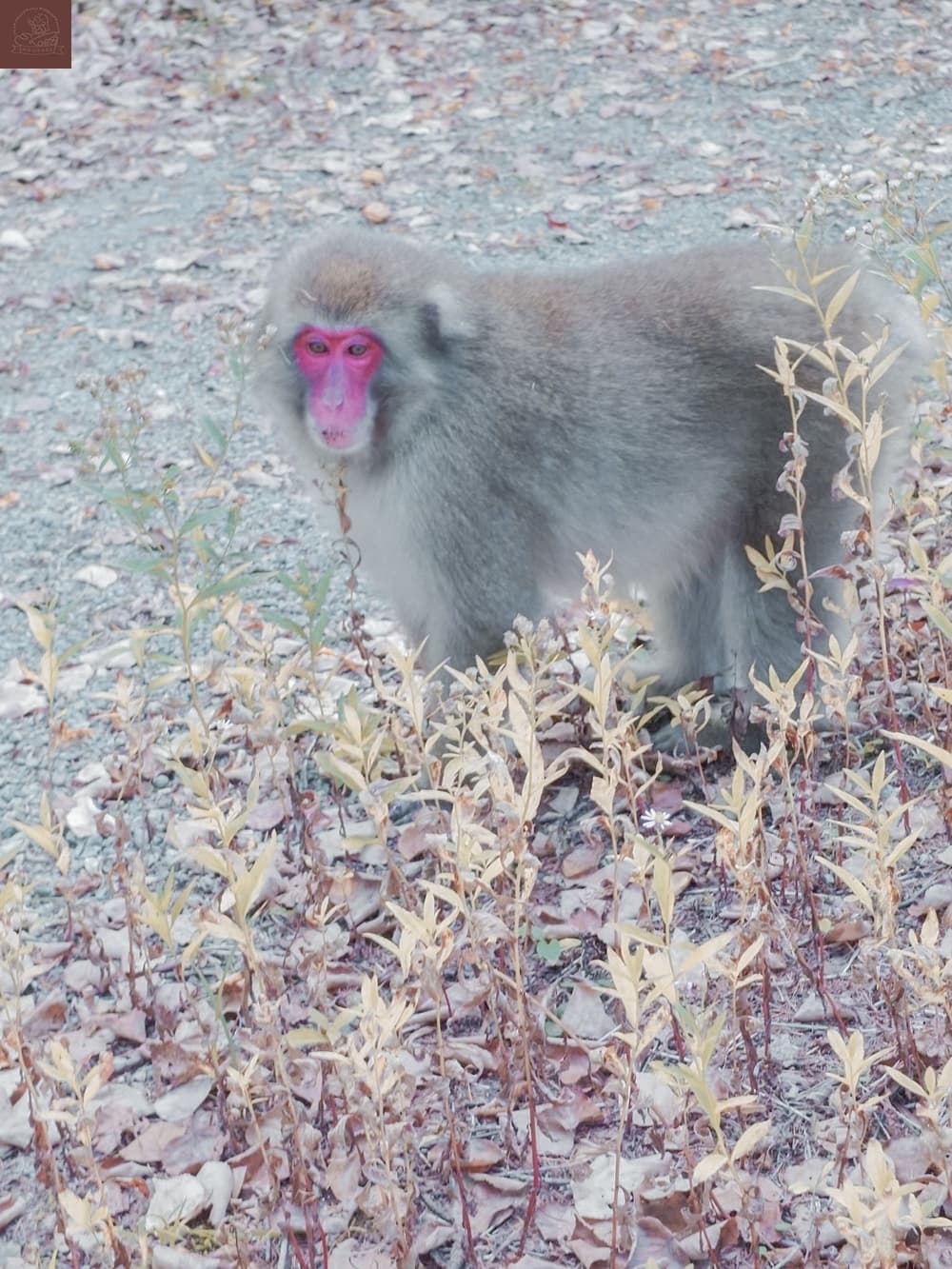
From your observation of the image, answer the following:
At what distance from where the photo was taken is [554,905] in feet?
11.7

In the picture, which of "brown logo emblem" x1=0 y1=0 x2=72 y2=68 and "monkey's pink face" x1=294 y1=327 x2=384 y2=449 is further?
"brown logo emblem" x1=0 y1=0 x2=72 y2=68

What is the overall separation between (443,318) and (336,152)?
20.8 feet

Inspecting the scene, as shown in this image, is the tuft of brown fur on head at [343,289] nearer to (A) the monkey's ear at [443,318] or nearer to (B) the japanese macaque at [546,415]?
(B) the japanese macaque at [546,415]

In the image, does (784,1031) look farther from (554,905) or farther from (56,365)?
(56,365)

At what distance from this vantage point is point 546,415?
13.3 feet

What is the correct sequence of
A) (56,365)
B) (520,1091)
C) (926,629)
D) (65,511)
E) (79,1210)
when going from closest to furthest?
1. (79,1210)
2. (520,1091)
3. (926,629)
4. (65,511)
5. (56,365)

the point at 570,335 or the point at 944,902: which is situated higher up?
the point at 570,335

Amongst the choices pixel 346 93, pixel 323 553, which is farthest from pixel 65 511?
pixel 346 93

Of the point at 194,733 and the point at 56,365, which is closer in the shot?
the point at 194,733

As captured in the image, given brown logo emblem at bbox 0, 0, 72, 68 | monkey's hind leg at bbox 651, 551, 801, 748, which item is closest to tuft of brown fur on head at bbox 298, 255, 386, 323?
monkey's hind leg at bbox 651, 551, 801, 748

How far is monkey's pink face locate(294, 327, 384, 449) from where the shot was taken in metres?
3.88

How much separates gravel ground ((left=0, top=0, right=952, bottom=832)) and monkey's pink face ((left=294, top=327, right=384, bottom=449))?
1754mm

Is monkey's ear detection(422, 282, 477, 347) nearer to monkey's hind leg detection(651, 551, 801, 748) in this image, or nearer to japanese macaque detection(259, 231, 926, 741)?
japanese macaque detection(259, 231, 926, 741)

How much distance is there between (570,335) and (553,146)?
5.76 metres
